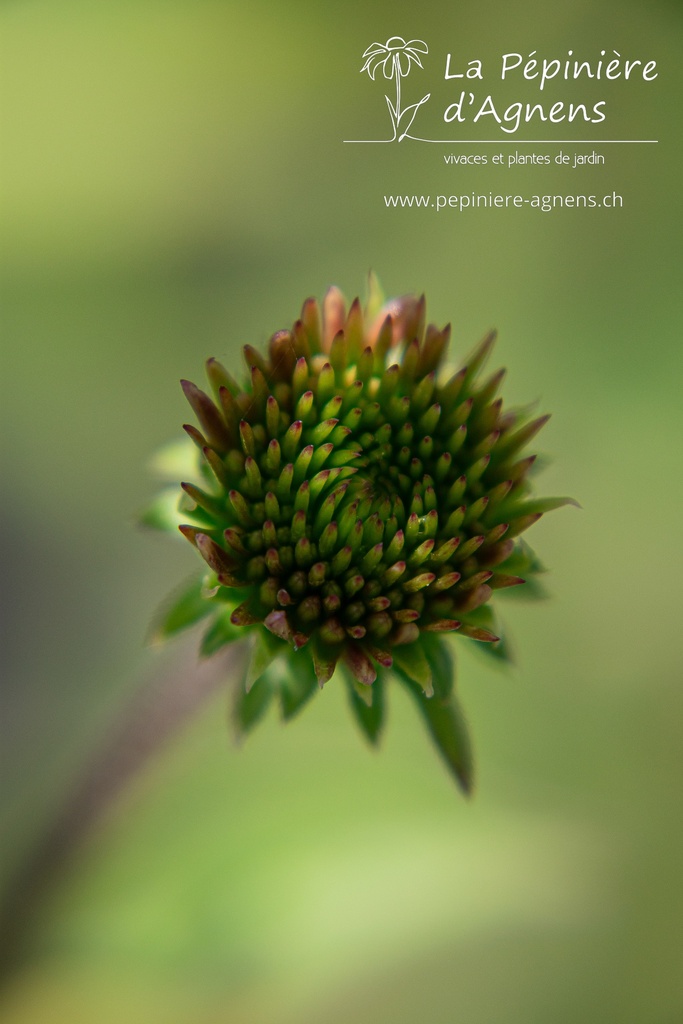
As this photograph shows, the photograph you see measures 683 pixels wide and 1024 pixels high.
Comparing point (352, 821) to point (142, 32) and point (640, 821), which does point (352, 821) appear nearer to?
point (640, 821)

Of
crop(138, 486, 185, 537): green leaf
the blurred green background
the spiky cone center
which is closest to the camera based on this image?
the spiky cone center

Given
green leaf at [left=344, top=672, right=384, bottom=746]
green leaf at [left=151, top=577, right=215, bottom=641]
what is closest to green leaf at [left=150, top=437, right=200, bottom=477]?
green leaf at [left=151, top=577, right=215, bottom=641]

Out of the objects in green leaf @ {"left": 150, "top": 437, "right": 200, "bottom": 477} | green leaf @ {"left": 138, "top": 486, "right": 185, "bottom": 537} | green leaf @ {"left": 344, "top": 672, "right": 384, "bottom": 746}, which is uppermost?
green leaf @ {"left": 150, "top": 437, "right": 200, "bottom": 477}

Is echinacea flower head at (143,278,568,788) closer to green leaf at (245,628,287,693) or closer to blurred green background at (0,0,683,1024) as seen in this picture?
green leaf at (245,628,287,693)

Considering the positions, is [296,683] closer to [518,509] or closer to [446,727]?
[446,727]

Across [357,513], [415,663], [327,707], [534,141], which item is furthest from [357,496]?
[534,141]
